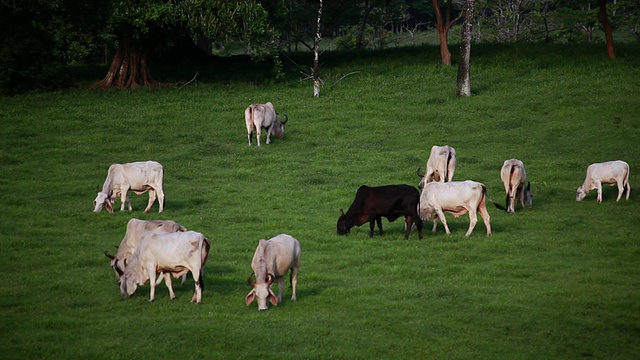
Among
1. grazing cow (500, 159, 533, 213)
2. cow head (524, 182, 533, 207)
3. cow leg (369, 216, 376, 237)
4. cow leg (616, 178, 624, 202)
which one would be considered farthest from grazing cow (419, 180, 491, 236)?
cow leg (616, 178, 624, 202)

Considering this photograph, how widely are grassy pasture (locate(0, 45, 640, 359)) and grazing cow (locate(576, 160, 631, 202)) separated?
0.49 m

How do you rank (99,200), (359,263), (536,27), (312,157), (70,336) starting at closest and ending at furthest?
1. (70,336)
2. (359,263)
3. (99,200)
4. (312,157)
5. (536,27)

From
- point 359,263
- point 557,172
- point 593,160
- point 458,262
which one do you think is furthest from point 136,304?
point 593,160

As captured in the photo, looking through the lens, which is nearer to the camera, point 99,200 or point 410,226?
point 410,226

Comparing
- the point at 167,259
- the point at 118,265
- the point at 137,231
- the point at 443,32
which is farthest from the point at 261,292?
the point at 443,32

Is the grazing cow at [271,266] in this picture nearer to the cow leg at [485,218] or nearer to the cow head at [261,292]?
the cow head at [261,292]

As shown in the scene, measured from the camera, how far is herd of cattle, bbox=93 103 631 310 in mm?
14148

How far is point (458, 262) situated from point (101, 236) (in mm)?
7686

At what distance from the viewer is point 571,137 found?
28.9 metres

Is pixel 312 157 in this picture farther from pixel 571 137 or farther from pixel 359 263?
pixel 359 263

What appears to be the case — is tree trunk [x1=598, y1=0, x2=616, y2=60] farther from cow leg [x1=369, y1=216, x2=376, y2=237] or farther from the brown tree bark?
cow leg [x1=369, y1=216, x2=376, y2=237]

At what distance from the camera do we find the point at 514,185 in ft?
70.8

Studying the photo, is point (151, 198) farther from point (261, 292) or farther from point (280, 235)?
point (261, 292)

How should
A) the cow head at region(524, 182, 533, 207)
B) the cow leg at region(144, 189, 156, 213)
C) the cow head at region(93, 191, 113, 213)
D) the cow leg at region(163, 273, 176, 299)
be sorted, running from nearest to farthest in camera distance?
the cow leg at region(163, 273, 176, 299)
the cow head at region(93, 191, 113, 213)
the cow leg at region(144, 189, 156, 213)
the cow head at region(524, 182, 533, 207)
